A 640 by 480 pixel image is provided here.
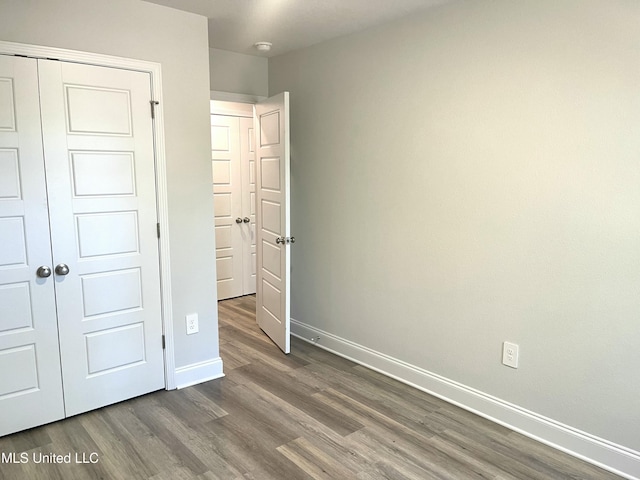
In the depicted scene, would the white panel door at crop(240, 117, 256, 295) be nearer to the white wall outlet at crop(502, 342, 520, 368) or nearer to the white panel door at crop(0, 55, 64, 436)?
the white panel door at crop(0, 55, 64, 436)

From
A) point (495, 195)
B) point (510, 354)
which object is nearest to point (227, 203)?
point (495, 195)

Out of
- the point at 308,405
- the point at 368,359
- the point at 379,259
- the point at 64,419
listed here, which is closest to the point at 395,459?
the point at 308,405

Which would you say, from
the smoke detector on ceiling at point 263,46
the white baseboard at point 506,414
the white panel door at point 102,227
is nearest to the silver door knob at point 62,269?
the white panel door at point 102,227

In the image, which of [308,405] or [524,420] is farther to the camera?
[308,405]

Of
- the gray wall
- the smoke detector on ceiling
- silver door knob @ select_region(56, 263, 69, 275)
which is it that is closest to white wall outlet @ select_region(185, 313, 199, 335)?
silver door knob @ select_region(56, 263, 69, 275)

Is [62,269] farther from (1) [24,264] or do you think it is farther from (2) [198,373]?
(2) [198,373]

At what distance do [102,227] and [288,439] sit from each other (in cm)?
166

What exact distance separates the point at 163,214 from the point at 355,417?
1.77m

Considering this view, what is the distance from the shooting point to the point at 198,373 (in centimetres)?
320

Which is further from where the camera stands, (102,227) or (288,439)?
(102,227)

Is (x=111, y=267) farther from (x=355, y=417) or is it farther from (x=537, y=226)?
(x=537, y=226)

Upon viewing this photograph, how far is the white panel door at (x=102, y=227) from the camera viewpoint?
254 centimetres

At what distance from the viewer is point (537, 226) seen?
243 centimetres

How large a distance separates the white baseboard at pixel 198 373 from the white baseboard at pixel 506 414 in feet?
3.29
